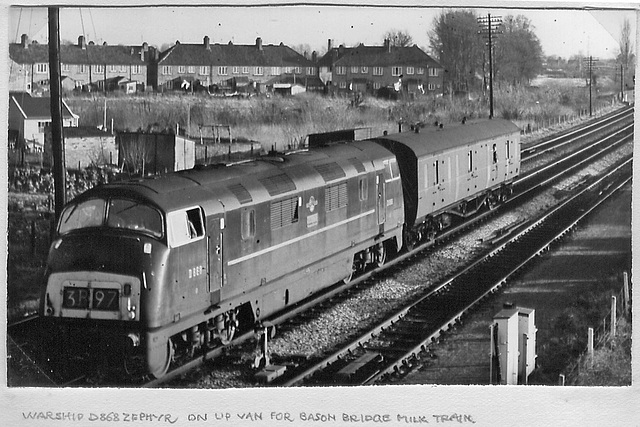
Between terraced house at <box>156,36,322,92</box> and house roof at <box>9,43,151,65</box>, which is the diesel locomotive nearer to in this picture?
terraced house at <box>156,36,322,92</box>

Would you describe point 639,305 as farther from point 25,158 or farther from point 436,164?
point 25,158

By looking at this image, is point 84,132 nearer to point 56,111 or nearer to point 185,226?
point 56,111

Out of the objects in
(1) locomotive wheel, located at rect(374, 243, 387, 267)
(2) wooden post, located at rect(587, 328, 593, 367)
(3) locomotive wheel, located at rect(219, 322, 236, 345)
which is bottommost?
(2) wooden post, located at rect(587, 328, 593, 367)

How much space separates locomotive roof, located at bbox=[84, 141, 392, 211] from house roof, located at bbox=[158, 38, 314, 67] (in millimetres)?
868

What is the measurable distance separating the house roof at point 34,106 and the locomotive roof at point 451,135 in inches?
120

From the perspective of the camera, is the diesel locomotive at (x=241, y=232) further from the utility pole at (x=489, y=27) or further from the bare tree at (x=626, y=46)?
the bare tree at (x=626, y=46)

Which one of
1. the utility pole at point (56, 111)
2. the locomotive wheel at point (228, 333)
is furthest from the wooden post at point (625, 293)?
the utility pole at point (56, 111)

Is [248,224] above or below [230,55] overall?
below

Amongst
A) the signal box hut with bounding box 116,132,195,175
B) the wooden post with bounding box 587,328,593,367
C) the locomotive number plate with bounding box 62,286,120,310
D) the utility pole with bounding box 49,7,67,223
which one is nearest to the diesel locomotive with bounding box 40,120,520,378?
the locomotive number plate with bounding box 62,286,120,310

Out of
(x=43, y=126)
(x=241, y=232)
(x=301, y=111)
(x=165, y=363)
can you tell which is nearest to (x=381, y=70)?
(x=301, y=111)

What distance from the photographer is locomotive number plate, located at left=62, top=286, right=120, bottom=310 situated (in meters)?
6.76

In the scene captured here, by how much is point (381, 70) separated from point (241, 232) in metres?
1.89

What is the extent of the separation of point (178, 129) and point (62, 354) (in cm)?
204

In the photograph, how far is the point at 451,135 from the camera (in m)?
9.36
